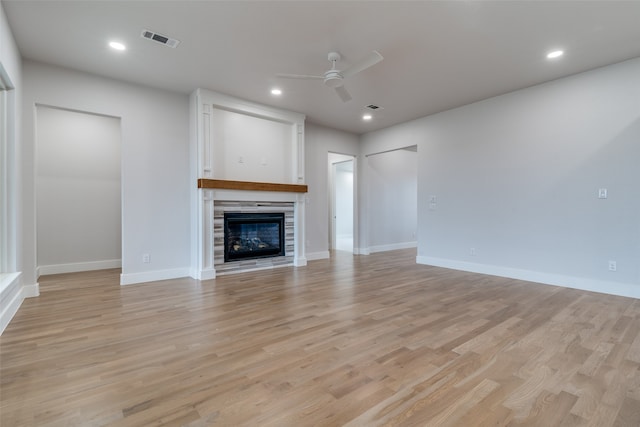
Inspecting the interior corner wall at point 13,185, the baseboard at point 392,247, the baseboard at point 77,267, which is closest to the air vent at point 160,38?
the interior corner wall at point 13,185

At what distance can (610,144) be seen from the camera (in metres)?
3.70

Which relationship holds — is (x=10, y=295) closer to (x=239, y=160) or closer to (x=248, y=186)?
(x=248, y=186)

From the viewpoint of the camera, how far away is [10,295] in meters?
2.86

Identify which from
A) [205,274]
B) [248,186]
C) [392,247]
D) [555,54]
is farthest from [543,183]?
[205,274]

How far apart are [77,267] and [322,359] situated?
5116 millimetres

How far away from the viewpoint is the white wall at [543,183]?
3.62m

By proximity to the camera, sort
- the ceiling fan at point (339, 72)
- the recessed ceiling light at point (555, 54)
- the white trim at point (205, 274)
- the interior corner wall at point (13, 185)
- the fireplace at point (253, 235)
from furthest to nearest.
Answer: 1. the fireplace at point (253, 235)
2. the white trim at point (205, 274)
3. the recessed ceiling light at point (555, 54)
4. the ceiling fan at point (339, 72)
5. the interior corner wall at point (13, 185)

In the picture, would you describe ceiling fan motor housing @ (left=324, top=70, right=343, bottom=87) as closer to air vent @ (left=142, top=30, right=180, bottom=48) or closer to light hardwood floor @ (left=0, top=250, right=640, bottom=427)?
air vent @ (left=142, top=30, right=180, bottom=48)

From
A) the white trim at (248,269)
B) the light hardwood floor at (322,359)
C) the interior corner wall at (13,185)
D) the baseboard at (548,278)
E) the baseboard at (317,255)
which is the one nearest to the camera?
the light hardwood floor at (322,359)

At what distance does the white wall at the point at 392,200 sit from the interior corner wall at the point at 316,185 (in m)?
1.23

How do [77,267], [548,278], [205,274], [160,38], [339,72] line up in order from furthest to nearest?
1. [77,267]
2. [205,274]
3. [548,278]
4. [339,72]
5. [160,38]

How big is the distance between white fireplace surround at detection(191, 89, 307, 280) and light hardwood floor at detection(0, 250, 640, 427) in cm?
112

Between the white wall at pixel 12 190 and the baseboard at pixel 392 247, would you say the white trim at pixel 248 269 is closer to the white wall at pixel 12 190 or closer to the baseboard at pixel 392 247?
the white wall at pixel 12 190

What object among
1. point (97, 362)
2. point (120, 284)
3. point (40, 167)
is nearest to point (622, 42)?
point (97, 362)
